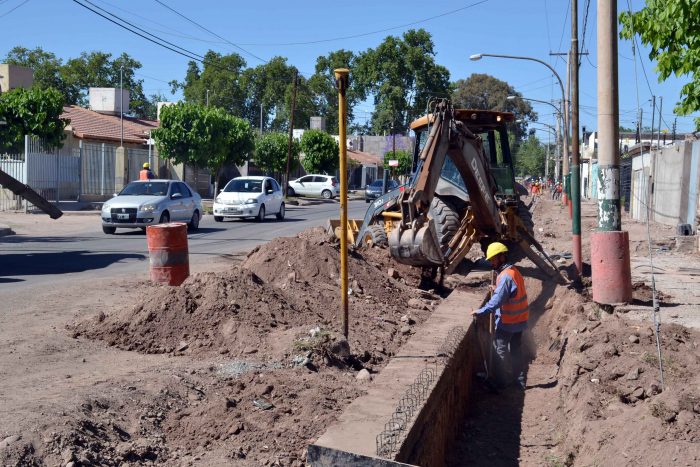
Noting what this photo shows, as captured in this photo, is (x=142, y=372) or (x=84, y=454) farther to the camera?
(x=142, y=372)

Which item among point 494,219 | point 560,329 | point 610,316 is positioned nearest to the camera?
point 610,316

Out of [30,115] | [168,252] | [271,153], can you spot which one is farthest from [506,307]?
[271,153]

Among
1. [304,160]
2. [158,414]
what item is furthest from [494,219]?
[304,160]

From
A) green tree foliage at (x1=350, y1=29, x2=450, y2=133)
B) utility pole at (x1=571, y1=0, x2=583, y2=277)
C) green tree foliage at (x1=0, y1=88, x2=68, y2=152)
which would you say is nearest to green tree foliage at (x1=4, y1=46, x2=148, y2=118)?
green tree foliage at (x1=350, y1=29, x2=450, y2=133)

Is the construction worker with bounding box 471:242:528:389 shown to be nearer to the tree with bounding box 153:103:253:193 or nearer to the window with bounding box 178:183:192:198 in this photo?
the window with bounding box 178:183:192:198

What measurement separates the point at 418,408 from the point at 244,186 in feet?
78.6

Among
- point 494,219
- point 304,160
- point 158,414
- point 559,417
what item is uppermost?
point 304,160

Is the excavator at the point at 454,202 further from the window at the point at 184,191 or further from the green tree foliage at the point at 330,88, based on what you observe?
the green tree foliage at the point at 330,88

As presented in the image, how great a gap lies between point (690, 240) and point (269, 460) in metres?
16.1

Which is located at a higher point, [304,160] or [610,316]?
[304,160]

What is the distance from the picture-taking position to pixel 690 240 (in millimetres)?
19109

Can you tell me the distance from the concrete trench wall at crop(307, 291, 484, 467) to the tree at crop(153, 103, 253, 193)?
31804 mm

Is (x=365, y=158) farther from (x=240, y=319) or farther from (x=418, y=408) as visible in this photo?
(x=418, y=408)

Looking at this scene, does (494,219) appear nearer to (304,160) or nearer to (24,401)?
(24,401)
